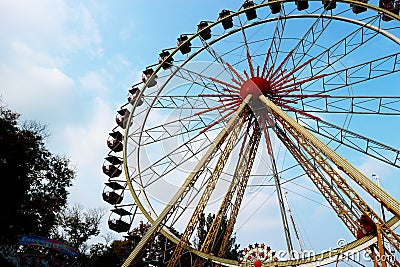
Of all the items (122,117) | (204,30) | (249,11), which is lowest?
(122,117)

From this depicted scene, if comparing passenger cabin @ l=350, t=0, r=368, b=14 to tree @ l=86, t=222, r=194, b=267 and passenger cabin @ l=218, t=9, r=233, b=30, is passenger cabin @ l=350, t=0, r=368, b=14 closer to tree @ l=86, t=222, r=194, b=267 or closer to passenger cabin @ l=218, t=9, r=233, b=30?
passenger cabin @ l=218, t=9, r=233, b=30

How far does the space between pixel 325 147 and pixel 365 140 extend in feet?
10.2

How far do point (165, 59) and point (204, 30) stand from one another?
99.7 inches

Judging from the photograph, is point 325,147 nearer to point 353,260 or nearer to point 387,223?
point 387,223

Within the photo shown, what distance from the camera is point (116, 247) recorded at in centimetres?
3556

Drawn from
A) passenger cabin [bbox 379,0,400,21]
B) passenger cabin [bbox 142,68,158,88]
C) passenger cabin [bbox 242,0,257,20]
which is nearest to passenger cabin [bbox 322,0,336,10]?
passenger cabin [bbox 379,0,400,21]

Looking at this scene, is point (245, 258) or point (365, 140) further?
point (245, 258)

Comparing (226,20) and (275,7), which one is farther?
(226,20)

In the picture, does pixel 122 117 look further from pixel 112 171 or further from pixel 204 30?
pixel 204 30

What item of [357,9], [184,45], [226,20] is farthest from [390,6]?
[184,45]

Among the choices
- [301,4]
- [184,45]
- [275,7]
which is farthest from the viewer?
[184,45]

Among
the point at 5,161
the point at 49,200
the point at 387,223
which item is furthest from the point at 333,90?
the point at 49,200

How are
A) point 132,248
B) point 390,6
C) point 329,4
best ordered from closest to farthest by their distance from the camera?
point 390,6 < point 329,4 < point 132,248

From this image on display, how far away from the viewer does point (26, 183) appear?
18016 millimetres
